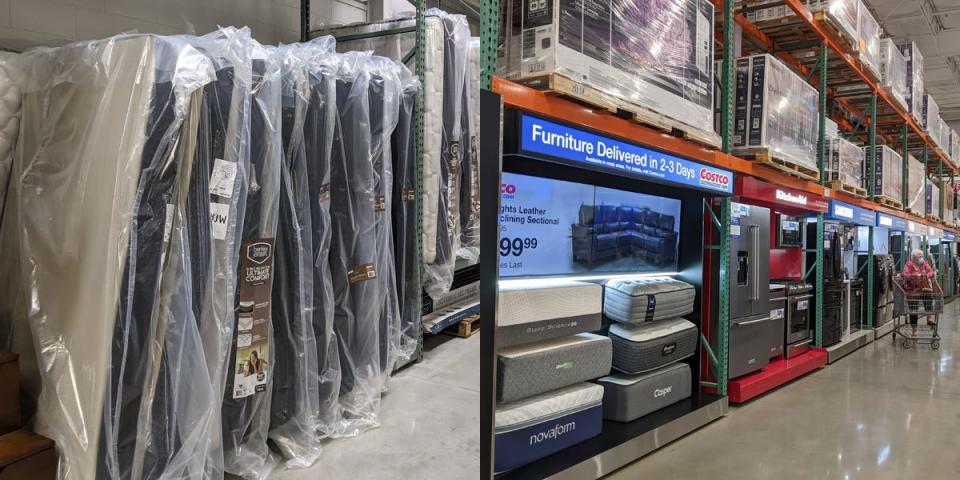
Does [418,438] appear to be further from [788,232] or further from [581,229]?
[788,232]

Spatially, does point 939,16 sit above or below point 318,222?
above

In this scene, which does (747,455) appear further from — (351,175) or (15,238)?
(15,238)

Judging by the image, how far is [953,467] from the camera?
3.38 m

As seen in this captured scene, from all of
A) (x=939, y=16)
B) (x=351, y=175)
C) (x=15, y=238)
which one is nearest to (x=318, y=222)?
(x=351, y=175)

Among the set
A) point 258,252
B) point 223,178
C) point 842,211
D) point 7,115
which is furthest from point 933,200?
point 7,115

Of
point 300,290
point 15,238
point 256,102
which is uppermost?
point 256,102

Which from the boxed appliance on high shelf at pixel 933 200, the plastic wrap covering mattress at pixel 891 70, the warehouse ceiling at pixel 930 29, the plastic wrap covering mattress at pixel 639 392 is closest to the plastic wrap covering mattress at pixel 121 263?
the plastic wrap covering mattress at pixel 639 392

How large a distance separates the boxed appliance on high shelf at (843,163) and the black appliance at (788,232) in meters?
0.76

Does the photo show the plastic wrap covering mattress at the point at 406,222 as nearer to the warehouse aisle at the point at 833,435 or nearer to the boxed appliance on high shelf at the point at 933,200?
the warehouse aisle at the point at 833,435

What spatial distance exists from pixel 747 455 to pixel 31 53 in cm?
430

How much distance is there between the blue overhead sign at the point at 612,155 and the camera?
254 centimetres

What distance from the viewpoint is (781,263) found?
6.20 metres

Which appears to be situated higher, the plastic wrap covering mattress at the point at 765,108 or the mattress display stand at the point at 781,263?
the plastic wrap covering mattress at the point at 765,108

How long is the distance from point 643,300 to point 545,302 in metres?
0.91
